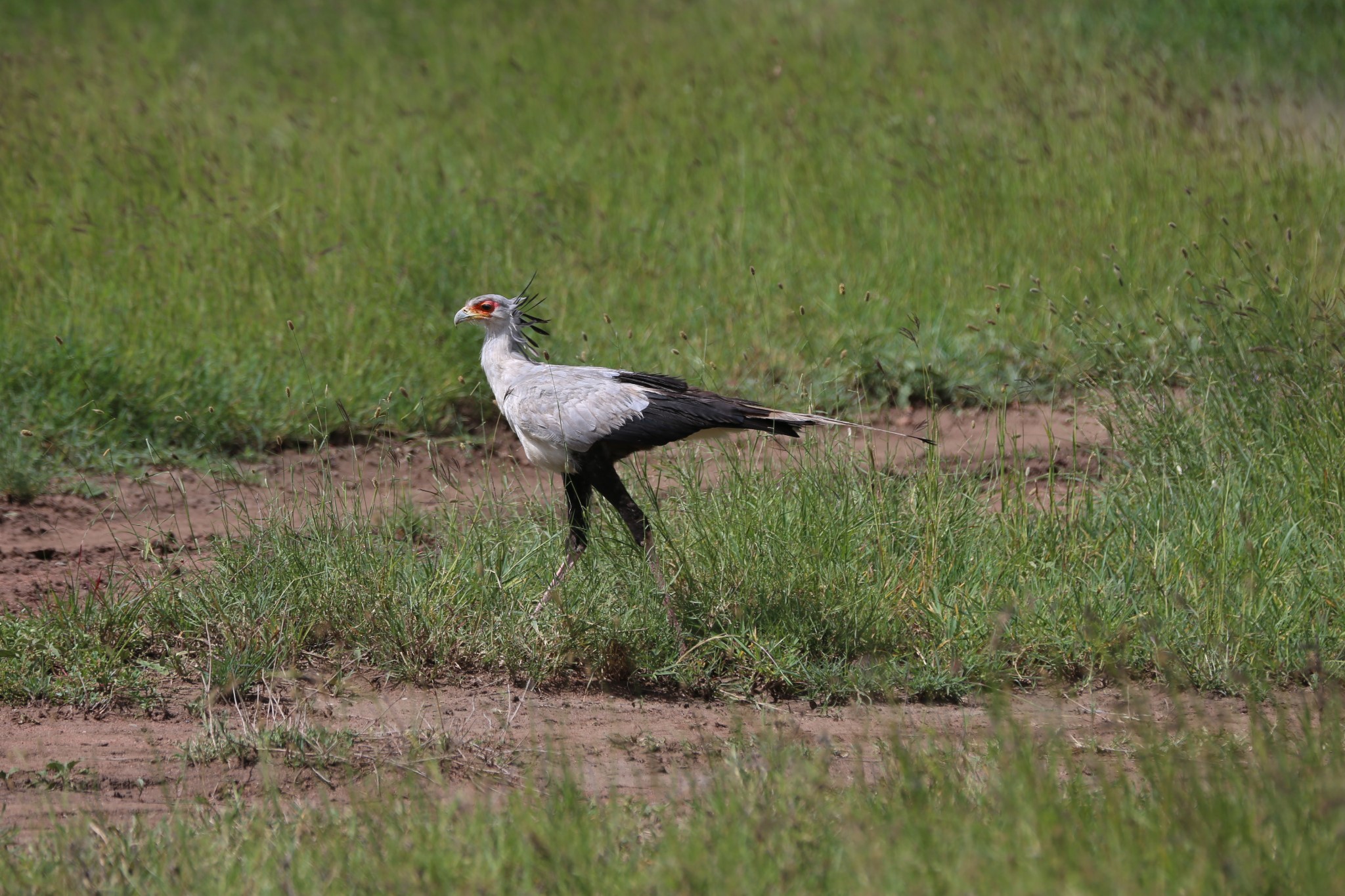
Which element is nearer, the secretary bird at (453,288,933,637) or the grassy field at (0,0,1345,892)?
the grassy field at (0,0,1345,892)

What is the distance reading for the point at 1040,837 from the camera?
2.80 meters

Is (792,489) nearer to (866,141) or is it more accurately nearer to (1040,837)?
(1040,837)

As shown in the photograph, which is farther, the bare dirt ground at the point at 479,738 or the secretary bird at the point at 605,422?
the secretary bird at the point at 605,422

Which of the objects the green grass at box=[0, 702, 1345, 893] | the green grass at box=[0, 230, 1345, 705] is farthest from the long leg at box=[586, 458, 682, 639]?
the green grass at box=[0, 702, 1345, 893]

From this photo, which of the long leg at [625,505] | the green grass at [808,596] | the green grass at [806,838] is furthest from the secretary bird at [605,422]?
the green grass at [806,838]

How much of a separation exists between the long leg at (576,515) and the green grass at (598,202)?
966 mm

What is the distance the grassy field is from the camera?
3084 mm

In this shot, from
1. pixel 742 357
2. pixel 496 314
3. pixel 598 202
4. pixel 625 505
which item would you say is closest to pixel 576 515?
pixel 625 505

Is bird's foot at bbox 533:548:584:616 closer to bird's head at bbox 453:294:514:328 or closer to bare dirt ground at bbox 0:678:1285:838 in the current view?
bare dirt ground at bbox 0:678:1285:838

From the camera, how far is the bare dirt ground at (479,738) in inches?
140

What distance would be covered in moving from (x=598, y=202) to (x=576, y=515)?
409 centimetres

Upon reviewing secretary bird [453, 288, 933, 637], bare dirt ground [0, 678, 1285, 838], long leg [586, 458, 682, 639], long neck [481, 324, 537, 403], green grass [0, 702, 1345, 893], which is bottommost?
bare dirt ground [0, 678, 1285, 838]

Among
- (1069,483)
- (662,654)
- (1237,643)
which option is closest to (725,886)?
(662,654)

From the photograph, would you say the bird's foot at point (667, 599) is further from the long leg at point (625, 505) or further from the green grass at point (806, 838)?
the green grass at point (806, 838)
